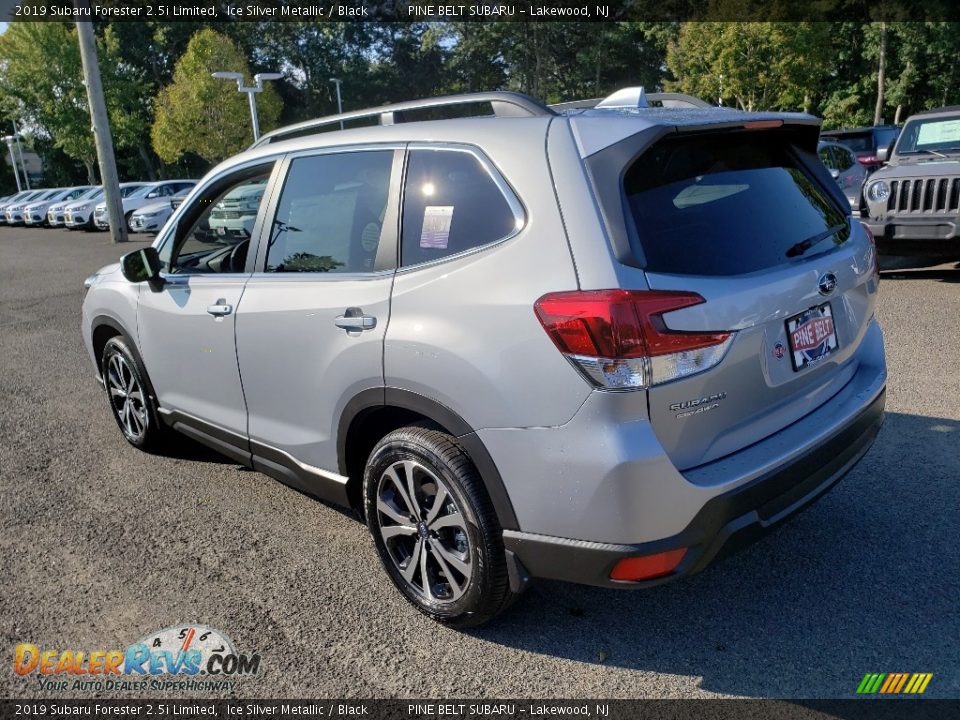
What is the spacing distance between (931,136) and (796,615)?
8450mm

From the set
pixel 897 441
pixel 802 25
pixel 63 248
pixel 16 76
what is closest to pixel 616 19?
pixel 802 25

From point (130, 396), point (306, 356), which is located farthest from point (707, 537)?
point (130, 396)

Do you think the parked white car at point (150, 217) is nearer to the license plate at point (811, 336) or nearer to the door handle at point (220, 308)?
the door handle at point (220, 308)

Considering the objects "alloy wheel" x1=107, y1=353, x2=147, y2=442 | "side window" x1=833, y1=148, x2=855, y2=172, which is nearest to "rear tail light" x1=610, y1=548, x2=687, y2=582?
"alloy wheel" x1=107, y1=353, x2=147, y2=442

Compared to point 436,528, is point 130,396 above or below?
below

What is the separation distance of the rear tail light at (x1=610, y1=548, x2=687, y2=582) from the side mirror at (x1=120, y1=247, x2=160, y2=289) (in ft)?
9.52

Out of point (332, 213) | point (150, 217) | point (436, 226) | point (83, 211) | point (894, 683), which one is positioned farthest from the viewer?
point (83, 211)

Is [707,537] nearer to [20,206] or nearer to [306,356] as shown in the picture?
[306,356]

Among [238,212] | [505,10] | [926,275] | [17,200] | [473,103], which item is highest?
A: [505,10]

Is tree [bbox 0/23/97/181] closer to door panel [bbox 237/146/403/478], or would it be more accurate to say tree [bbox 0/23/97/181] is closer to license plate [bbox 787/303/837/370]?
door panel [bbox 237/146/403/478]

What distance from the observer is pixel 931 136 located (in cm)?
927

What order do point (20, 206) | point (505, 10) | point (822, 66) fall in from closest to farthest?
point (20, 206)
point (822, 66)
point (505, 10)

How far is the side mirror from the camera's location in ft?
13.4

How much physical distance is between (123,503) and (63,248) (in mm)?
20086
